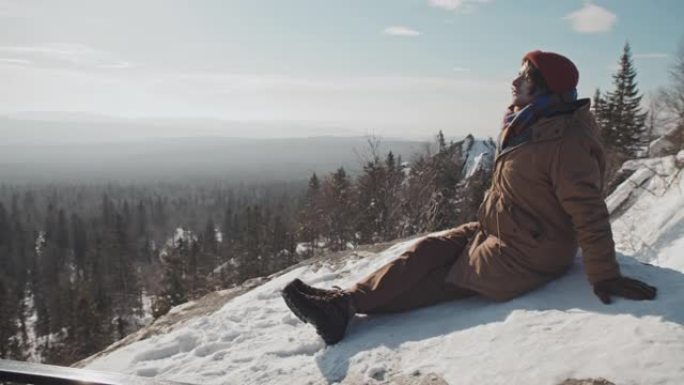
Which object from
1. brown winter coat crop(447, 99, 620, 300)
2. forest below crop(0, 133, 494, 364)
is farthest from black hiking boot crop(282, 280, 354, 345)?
forest below crop(0, 133, 494, 364)

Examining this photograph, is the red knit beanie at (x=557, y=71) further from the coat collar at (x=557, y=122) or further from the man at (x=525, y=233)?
the coat collar at (x=557, y=122)

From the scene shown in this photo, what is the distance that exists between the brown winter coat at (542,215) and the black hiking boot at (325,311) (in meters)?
0.88

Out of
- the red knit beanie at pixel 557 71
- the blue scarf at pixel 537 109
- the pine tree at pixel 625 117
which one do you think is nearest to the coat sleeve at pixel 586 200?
the blue scarf at pixel 537 109

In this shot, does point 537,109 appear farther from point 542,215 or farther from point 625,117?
point 625,117

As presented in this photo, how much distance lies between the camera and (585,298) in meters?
3.15

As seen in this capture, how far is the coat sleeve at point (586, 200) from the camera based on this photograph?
297cm

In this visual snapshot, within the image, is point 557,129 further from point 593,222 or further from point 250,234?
point 250,234

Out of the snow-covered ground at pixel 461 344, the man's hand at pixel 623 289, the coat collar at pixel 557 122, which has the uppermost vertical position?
the coat collar at pixel 557 122

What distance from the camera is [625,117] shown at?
35469 mm

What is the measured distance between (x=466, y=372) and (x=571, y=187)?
4.38ft

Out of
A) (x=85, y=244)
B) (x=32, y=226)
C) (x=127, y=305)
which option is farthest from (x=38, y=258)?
(x=127, y=305)

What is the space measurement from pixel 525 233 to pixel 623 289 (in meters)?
0.68

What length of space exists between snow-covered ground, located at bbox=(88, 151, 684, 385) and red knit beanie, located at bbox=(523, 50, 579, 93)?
1.37 meters

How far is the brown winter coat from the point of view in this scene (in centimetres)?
301
